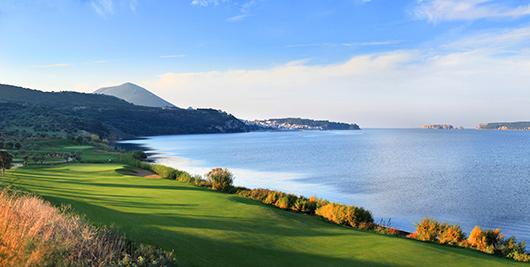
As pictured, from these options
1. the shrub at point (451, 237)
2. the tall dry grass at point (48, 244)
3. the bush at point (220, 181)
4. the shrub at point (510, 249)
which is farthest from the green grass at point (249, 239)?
the bush at point (220, 181)

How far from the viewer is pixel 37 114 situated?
250 feet

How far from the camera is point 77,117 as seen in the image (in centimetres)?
9594

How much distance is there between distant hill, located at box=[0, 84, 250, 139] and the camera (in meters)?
68.8

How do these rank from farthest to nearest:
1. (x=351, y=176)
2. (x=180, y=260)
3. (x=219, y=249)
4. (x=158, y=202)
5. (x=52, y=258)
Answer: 1. (x=351, y=176)
2. (x=158, y=202)
3. (x=219, y=249)
4. (x=180, y=260)
5. (x=52, y=258)

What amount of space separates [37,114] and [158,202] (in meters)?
80.6

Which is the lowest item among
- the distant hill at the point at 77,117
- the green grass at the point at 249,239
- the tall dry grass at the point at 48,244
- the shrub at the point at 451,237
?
the shrub at the point at 451,237

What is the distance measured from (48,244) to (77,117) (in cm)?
10522

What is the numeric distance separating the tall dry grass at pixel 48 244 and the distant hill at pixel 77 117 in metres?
61.3

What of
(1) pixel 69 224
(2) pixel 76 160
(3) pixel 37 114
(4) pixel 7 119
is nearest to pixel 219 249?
(1) pixel 69 224

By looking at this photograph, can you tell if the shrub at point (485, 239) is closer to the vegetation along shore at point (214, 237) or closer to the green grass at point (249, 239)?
the vegetation along shore at point (214, 237)

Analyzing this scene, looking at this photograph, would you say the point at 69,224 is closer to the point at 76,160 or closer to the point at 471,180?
the point at 76,160

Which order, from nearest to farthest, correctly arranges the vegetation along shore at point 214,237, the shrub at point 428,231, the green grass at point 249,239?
1. the vegetation along shore at point 214,237
2. the green grass at point 249,239
3. the shrub at point 428,231

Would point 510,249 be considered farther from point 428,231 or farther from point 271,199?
point 271,199

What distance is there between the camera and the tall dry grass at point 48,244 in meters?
4.40
